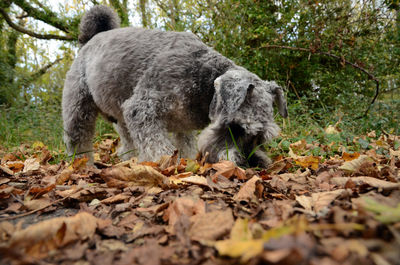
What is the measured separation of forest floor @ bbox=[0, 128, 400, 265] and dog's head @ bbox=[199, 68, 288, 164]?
2.05 ft

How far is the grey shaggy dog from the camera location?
2.90m

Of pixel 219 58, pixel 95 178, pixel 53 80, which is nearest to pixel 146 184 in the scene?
pixel 95 178

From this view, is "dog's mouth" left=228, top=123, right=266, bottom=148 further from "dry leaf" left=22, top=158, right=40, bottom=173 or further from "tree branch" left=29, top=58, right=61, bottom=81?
"tree branch" left=29, top=58, right=61, bottom=81

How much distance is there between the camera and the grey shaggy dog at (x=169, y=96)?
2900 millimetres

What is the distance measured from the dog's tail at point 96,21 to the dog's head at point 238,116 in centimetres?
283

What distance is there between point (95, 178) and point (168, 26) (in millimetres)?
5142

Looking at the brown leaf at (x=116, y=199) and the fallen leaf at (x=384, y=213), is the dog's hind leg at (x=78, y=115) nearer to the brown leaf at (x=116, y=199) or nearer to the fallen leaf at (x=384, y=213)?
the brown leaf at (x=116, y=199)

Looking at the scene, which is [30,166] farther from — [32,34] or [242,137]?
[32,34]

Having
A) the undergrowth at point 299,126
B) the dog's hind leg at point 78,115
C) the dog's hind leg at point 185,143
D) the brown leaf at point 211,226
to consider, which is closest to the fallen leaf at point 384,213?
the brown leaf at point 211,226

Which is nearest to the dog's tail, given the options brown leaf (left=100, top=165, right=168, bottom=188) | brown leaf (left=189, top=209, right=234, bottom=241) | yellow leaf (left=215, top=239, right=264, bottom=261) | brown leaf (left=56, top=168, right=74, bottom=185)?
brown leaf (left=56, top=168, right=74, bottom=185)

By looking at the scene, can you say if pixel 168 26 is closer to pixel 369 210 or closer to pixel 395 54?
pixel 395 54

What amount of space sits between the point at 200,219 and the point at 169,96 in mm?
2215

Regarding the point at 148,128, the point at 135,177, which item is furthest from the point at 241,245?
the point at 148,128

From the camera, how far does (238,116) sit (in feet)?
9.25
